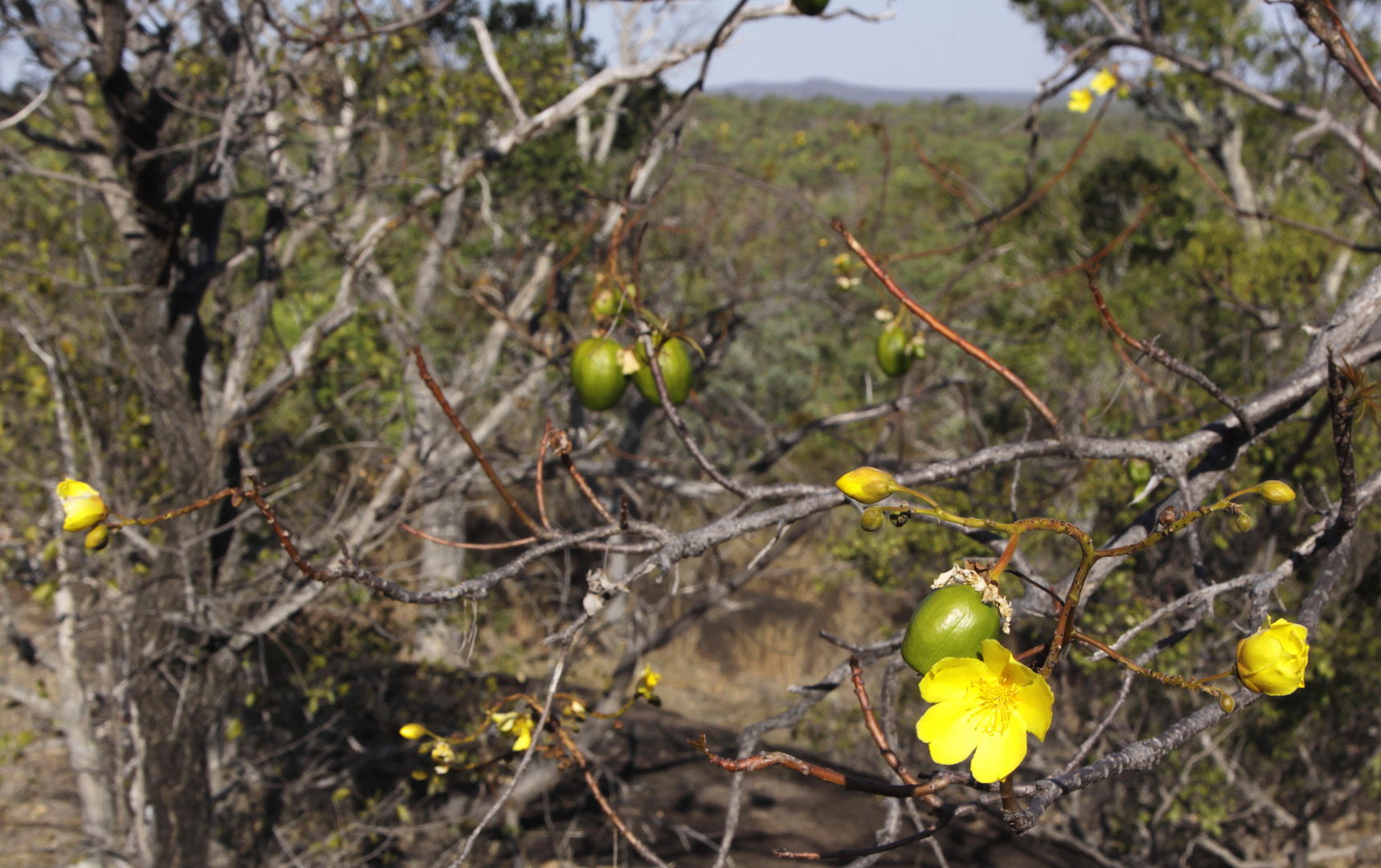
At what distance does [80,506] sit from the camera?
1.25 meters

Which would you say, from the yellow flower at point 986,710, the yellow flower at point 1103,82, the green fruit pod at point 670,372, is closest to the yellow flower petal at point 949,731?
the yellow flower at point 986,710

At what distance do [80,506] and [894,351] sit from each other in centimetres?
195

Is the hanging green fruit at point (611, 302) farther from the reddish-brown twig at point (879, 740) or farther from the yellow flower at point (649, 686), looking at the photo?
the reddish-brown twig at point (879, 740)

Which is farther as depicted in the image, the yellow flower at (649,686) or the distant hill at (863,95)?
the distant hill at (863,95)

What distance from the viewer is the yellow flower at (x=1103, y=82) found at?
339cm

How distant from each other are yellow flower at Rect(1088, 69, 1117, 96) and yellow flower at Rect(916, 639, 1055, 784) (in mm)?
3203

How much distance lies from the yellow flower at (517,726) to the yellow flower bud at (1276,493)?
139 cm

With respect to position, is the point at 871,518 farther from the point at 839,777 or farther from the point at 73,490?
the point at 73,490

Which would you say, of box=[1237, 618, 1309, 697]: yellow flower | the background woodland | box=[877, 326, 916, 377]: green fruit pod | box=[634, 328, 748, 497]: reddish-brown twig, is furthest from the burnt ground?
box=[1237, 618, 1309, 697]: yellow flower

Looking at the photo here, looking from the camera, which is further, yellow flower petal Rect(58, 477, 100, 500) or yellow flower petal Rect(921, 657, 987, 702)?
yellow flower petal Rect(58, 477, 100, 500)

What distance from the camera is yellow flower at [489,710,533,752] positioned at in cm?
186

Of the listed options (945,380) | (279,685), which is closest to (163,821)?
(279,685)

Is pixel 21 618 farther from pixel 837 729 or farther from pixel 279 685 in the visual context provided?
pixel 837 729

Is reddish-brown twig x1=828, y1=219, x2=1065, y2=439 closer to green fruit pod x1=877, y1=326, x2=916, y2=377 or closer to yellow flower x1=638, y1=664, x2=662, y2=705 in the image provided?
yellow flower x1=638, y1=664, x2=662, y2=705
